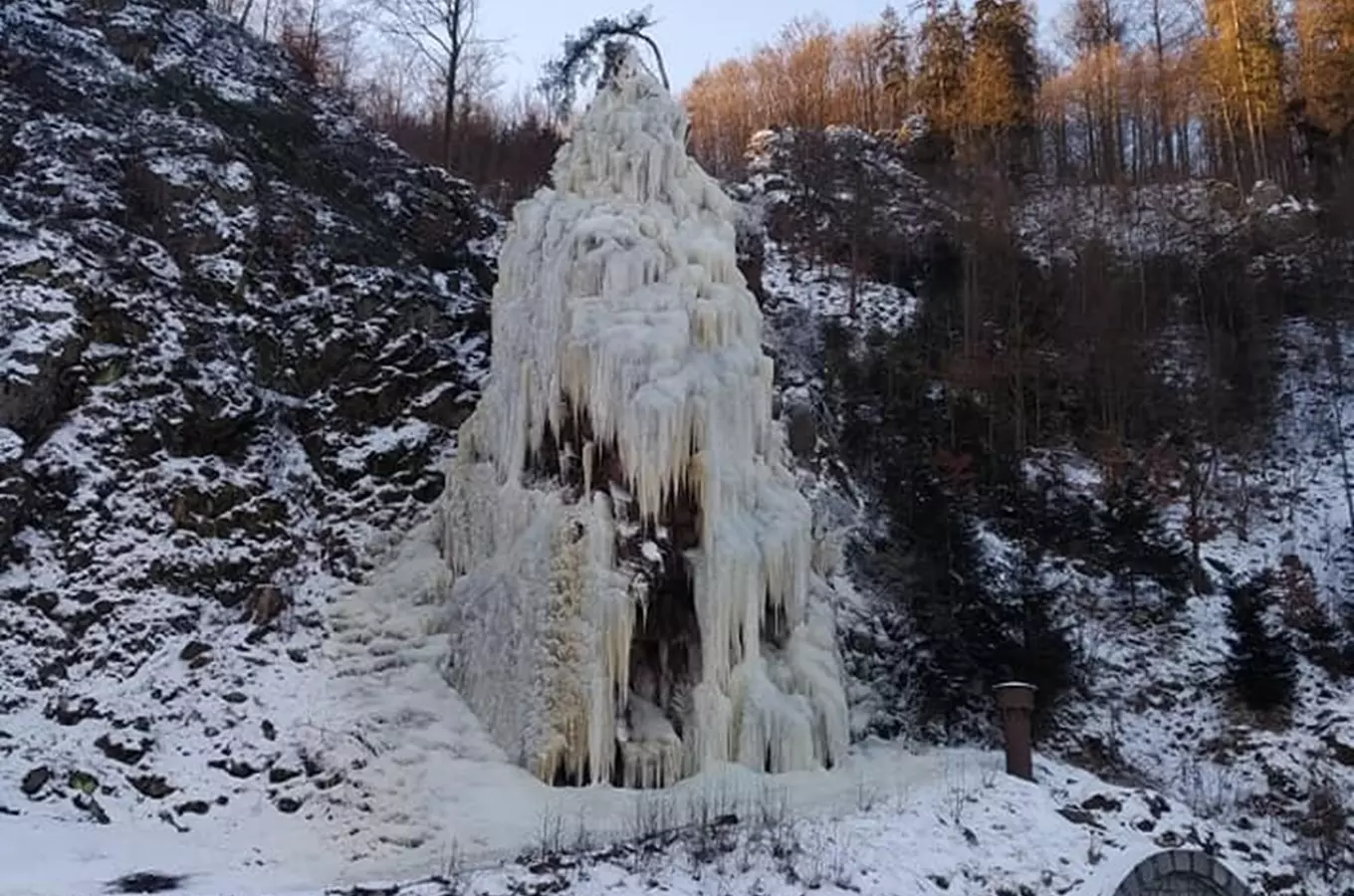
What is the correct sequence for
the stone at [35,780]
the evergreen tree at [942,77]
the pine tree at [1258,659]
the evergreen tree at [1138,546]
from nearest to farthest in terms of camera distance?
the stone at [35,780], the pine tree at [1258,659], the evergreen tree at [1138,546], the evergreen tree at [942,77]

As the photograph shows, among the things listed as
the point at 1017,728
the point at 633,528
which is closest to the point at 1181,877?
the point at 1017,728

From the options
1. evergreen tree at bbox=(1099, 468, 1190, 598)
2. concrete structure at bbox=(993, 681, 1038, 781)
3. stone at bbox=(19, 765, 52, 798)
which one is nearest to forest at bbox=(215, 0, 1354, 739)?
evergreen tree at bbox=(1099, 468, 1190, 598)

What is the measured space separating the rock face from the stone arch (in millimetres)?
8263

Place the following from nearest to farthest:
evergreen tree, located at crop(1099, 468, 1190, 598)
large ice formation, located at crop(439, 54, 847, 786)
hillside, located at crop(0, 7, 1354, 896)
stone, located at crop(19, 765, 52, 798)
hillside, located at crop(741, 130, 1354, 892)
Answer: hillside, located at crop(0, 7, 1354, 896), stone, located at crop(19, 765, 52, 798), large ice formation, located at crop(439, 54, 847, 786), hillside, located at crop(741, 130, 1354, 892), evergreen tree, located at crop(1099, 468, 1190, 598)

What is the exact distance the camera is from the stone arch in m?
9.78

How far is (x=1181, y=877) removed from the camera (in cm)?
1009

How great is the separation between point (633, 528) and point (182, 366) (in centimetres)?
688

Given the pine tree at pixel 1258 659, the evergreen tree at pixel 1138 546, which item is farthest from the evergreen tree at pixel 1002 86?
the pine tree at pixel 1258 659

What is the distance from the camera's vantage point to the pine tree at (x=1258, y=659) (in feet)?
56.7

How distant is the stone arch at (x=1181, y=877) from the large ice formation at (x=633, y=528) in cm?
357

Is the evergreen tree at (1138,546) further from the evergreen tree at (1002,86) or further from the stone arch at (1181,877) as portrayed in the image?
the evergreen tree at (1002,86)

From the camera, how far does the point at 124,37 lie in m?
20.7

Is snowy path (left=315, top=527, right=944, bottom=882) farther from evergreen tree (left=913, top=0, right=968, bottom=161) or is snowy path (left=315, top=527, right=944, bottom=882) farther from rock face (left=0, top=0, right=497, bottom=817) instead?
evergreen tree (left=913, top=0, right=968, bottom=161)

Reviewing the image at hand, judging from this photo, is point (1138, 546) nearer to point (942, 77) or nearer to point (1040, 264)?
point (1040, 264)
